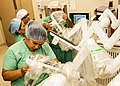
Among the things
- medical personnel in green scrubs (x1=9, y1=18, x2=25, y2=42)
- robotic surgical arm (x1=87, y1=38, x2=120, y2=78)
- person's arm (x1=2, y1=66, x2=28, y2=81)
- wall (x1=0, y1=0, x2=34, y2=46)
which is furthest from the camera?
wall (x1=0, y1=0, x2=34, y2=46)

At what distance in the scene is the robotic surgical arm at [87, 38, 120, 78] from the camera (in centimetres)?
69

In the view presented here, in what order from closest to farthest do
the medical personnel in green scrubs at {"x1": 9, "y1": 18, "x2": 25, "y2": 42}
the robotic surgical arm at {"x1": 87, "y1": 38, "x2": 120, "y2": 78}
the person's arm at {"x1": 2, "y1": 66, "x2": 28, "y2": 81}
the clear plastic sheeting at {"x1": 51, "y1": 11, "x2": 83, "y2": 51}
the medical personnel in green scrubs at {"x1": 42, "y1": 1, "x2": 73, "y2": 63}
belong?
the robotic surgical arm at {"x1": 87, "y1": 38, "x2": 120, "y2": 78} < the clear plastic sheeting at {"x1": 51, "y1": 11, "x2": 83, "y2": 51} < the person's arm at {"x1": 2, "y1": 66, "x2": 28, "y2": 81} < the medical personnel in green scrubs at {"x1": 42, "y1": 1, "x2": 73, "y2": 63} < the medical personnel in green scrubs at {"x1": 9, "y1": 18, "x2": 25, "y2": 42}

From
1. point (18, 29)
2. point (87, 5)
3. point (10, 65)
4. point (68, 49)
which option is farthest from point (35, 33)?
point (87, 5)

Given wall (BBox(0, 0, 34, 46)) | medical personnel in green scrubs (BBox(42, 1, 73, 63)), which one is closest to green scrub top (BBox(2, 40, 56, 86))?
medical personnel in green scrubs (BBox(42, 1, 73, 63))

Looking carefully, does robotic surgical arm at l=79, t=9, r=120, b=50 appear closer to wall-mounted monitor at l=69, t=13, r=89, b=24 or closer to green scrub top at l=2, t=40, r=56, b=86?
Answer: green scrub top at l=2, t=40, r=56, b=86

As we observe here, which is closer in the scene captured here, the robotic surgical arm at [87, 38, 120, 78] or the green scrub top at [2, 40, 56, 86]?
the robotic surgical arm at [87, 38, 120, 78]

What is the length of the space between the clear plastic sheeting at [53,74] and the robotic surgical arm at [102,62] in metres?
0.10

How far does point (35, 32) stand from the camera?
1.44m

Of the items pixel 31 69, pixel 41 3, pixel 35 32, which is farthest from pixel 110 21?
pixel 41 3

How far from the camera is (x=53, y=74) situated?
0.78 meters

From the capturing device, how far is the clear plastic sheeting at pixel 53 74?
0.71 m

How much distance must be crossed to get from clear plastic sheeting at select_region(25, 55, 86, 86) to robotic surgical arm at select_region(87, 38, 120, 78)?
99 millimetres

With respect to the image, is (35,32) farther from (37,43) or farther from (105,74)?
(105,74)

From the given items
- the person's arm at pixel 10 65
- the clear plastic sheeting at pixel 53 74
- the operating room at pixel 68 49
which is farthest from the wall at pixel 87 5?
the clear plastic sheeting at pixel 53 74
